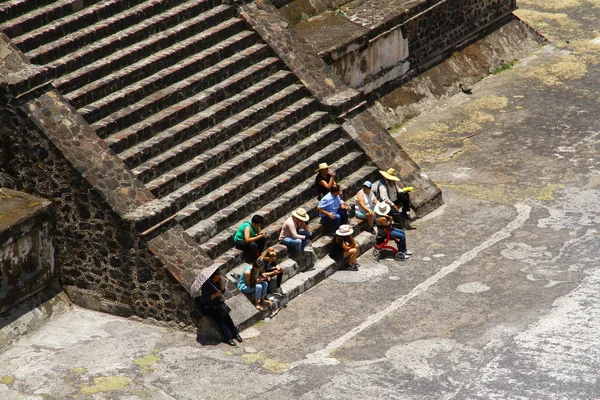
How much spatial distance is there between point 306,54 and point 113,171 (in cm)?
525

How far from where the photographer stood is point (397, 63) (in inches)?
981

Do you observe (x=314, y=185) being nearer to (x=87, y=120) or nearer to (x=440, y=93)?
(x=87, y=120)

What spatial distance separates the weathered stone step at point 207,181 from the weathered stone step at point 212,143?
0.20 ft

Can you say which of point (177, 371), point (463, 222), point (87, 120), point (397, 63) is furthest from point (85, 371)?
point (397, 63)

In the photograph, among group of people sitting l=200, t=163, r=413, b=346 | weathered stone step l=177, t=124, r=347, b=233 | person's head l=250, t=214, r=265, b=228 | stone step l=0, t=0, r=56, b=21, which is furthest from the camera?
→ stone step l=0, t=0, r=56, b=21

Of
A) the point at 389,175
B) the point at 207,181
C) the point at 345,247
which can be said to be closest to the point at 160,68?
the point at 207,181

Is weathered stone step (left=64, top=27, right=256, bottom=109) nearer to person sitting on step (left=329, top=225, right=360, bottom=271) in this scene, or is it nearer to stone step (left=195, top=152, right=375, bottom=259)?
stone step (left=195, top=152, right=375, bottom=259)

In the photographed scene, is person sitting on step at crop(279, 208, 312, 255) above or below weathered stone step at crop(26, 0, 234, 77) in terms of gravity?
below

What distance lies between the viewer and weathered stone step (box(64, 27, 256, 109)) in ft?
63.4

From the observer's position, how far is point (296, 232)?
1938 cm

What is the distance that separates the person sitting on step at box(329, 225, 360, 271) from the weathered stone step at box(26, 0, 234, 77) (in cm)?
423

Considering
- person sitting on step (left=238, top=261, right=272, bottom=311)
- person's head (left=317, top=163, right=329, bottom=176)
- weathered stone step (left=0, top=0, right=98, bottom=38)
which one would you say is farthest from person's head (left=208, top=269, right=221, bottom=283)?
weathered stone step (left=0, top=0, right=98, bottom=38)

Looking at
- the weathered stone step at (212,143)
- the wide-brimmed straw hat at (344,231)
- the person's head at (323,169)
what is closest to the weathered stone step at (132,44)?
the weathered stone step at (212,143)

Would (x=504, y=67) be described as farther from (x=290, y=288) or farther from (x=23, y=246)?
(x=23, y=246)
